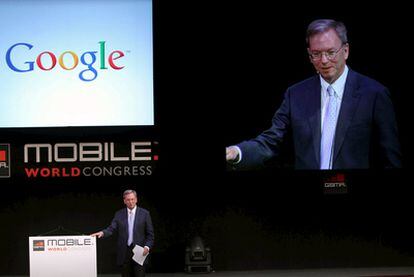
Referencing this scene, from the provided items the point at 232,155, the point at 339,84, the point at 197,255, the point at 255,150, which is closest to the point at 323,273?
the point at 197,255

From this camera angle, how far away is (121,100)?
9.90m

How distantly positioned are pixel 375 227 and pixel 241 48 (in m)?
3.14

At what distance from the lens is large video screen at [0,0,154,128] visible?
32.3ft

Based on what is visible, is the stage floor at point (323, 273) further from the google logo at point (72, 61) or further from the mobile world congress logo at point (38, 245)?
the google logo at point (72, 61)

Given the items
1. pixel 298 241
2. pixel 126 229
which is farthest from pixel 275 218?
pixel 126 229

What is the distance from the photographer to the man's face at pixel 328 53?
1017 cm

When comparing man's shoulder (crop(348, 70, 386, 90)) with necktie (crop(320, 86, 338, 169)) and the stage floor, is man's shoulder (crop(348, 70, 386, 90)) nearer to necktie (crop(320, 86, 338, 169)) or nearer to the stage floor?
necktie (crop(320, 86, 338, 169))

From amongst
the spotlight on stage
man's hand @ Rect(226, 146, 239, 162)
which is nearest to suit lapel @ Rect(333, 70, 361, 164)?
man's hand @ Rect(226, 146, 239, 162)

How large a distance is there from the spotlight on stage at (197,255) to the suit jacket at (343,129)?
1195 millimetres

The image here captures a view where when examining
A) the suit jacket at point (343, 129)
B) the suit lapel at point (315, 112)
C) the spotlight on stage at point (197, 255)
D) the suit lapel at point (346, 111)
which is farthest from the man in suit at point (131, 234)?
the suit lapel at point (346, 111)

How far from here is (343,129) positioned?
9.95 m

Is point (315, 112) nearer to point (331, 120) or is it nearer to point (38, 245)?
point (331, 120)

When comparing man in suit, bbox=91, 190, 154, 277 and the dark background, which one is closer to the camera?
man in suit, bbox=91, 190, 154, 277

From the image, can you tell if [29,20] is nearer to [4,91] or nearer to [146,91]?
[4,91]
